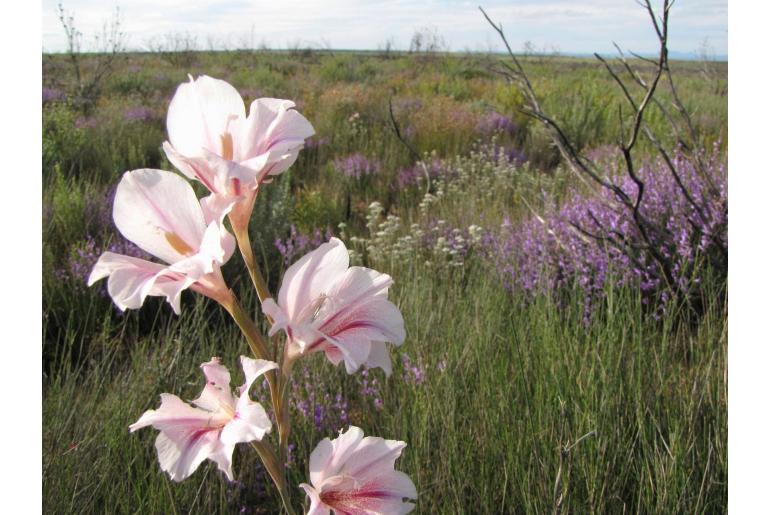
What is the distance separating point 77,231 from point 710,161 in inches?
144

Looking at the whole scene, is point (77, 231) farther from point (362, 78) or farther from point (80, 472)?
point (362, 78)

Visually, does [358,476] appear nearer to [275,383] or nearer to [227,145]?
[275,383]

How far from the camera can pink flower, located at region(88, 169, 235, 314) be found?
676mm

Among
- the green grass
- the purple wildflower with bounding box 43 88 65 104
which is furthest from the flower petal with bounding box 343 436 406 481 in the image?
the purple wildflower with bounding box 43 88 65 104

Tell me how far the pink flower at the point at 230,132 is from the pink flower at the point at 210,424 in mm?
203

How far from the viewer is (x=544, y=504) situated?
1394 mm

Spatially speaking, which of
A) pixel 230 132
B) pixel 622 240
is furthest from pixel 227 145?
pixel 622 240

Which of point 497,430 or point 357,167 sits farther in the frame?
point 357,167

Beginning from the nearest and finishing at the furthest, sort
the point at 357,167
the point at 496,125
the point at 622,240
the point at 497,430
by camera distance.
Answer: the point at 497,430
the point at 622,240
the point at 357,167
the point at 496,125

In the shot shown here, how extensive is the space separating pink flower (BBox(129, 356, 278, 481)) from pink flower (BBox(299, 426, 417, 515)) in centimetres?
13

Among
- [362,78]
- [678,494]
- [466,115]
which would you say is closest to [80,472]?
[678,494]

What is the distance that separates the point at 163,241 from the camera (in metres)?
0.75

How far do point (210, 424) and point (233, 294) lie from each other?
0.50 ft

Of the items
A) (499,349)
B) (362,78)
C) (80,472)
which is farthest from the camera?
(362,78)
